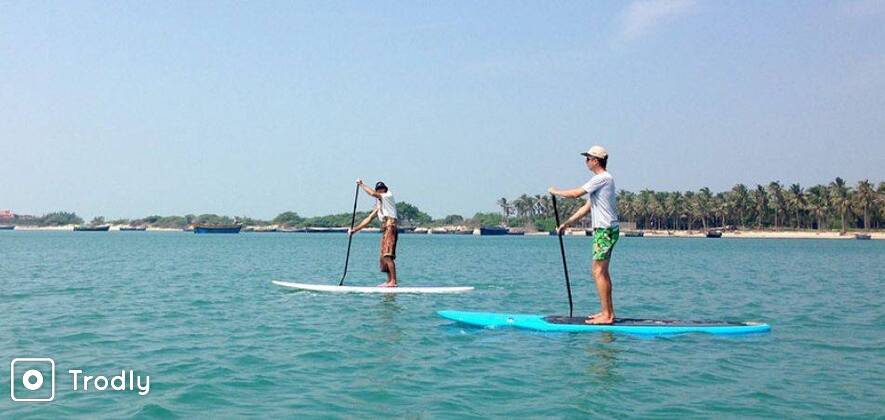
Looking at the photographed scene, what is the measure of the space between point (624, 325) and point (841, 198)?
607ft

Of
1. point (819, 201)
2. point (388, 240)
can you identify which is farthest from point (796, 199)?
point (388, 240)

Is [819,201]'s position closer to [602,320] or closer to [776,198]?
[776,198]

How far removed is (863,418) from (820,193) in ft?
645

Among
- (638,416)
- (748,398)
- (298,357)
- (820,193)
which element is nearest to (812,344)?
(748,398)

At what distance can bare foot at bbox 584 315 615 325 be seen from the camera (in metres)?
12.9

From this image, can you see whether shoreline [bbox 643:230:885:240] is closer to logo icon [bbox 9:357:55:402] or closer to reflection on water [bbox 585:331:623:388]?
reflection on water [bbox 585:331:623:388]

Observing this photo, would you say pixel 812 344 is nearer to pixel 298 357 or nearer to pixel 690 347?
pixel 690 347

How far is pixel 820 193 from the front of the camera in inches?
7244

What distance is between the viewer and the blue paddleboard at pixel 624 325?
12.8m

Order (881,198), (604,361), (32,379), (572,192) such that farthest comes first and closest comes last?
→ (881,198)
(572,192)
(604,361)
(32,379)

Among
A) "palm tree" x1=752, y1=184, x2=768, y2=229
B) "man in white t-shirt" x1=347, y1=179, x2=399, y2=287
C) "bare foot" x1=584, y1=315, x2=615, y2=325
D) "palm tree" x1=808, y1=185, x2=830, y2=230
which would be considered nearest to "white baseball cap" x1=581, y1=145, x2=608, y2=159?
"bare foot" x1=584, y1=315, x2=615, y2=325

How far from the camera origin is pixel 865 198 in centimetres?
17075

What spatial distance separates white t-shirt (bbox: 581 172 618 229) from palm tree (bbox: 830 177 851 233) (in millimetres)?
184125

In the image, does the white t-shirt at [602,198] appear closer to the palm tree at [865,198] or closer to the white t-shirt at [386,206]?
the white t-shirt at [386,206]
